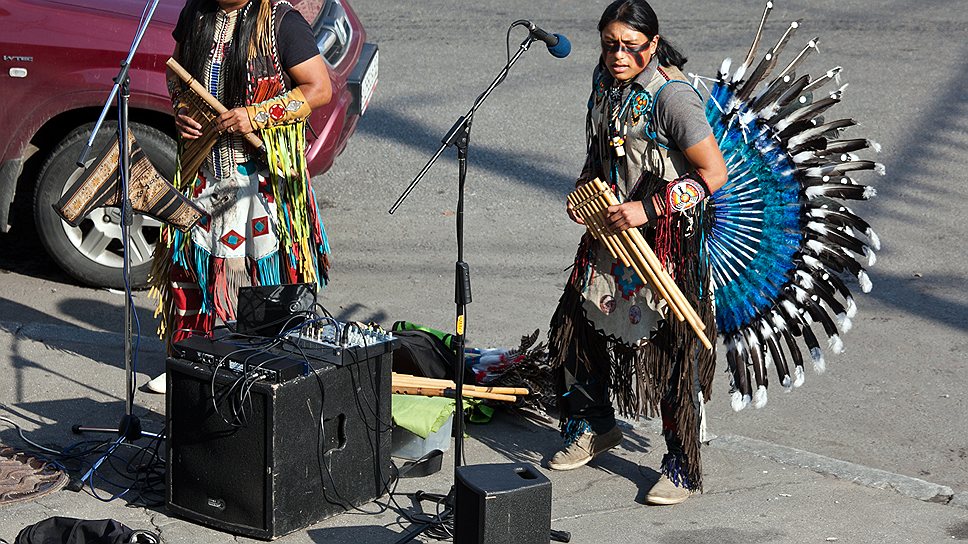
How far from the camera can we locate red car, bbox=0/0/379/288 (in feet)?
21.6

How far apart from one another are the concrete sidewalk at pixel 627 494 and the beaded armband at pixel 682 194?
1140mm

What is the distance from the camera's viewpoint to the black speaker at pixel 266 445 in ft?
14.3

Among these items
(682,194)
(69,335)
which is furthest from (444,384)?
(69,335)

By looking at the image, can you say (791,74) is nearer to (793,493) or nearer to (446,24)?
(793,493)

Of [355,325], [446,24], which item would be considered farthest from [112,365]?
[446,24]

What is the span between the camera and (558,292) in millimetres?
7055

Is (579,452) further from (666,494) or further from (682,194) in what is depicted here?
(682,194)

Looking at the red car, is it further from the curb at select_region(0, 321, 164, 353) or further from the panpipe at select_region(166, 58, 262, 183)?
the panpipe at select_region(166, 58, 262, 183)

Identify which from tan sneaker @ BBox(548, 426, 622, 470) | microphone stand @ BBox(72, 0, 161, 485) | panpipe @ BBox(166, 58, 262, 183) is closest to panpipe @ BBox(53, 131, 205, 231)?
microphone stand @ BBox(72, 0, 161, 485)

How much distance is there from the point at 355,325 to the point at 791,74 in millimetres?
1818

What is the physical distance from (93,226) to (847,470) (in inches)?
156

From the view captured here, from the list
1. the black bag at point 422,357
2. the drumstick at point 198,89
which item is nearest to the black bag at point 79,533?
the black bag at point 422,357

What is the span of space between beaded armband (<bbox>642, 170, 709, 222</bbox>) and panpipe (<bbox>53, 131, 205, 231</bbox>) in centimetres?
176

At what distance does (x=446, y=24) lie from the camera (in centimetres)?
1235
